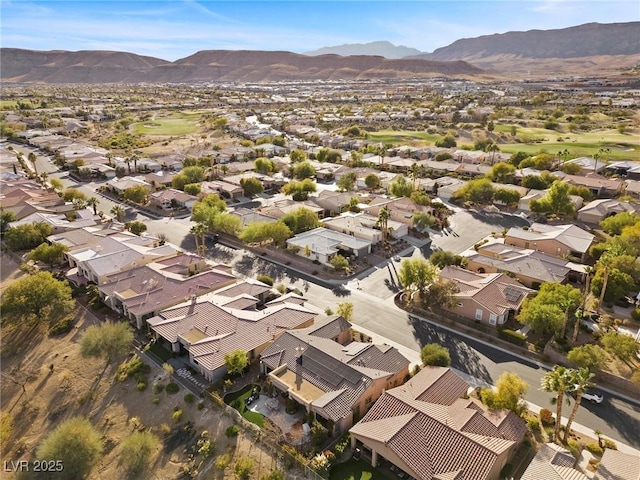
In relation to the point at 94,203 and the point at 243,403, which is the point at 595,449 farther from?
the point at 94,203

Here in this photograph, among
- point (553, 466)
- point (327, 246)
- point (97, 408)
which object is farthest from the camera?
point (327, 246)

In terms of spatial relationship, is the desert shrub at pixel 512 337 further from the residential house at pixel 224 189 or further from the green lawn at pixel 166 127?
the green lawn at pixel 166 127

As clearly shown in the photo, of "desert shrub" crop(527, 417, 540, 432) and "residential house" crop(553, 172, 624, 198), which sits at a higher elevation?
"residential house" crop(553, 172, 624, 198)

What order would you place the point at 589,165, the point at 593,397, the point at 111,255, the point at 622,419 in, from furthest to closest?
the point at 589,165 → the point at 111,255 → the point at 593,397 → the point at 622,419

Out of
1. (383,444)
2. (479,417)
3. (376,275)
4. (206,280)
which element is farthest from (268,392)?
(376,275)

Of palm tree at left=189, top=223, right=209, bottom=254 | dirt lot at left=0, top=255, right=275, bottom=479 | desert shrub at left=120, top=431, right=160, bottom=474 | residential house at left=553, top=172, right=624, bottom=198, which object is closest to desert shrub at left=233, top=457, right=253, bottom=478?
dirt lot at left=0, top=255, right=275, bottom=479

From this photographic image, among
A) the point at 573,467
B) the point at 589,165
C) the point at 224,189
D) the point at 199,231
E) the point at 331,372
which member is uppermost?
the point at 199,231

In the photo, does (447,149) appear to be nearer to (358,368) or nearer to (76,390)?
(358,368)

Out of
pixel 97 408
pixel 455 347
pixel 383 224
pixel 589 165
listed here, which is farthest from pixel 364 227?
pixel 589 165

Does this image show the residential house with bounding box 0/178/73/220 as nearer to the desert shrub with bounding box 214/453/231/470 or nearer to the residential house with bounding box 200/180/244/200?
the residential house with bounding box 200/180/244/200
